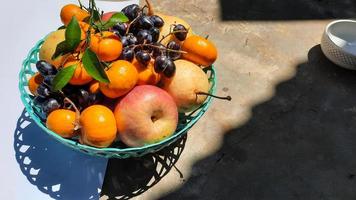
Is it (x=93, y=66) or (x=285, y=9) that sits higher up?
(x=93, y=66)

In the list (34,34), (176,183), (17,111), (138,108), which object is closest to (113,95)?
(138,108)

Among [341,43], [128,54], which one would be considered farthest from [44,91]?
[341,43]

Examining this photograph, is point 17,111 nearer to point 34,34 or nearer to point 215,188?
point 34,34

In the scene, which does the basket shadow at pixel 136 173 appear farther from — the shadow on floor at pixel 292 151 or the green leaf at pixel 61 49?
the green leaf at pixel 61 49

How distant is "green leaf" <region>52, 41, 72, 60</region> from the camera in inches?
43.1

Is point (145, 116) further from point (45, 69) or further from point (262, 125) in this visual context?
point (262, 125)

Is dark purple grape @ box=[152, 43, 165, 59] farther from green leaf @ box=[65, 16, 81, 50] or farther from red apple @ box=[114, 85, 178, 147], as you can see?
green leaf @ box=[65, 16, 81, 50]

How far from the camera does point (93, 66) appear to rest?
3.43ft

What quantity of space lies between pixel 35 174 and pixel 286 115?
900 millimetres

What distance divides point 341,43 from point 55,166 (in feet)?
4.24

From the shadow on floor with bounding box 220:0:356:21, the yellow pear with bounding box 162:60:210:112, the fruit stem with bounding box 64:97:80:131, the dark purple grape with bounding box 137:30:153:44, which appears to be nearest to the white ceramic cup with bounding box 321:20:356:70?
the shadow on floor with bounding box 220:0:356:21

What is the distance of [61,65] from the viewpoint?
3.77 ft

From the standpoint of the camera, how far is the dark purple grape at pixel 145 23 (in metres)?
1.23

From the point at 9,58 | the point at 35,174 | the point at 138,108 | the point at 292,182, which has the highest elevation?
the point at 138,108
